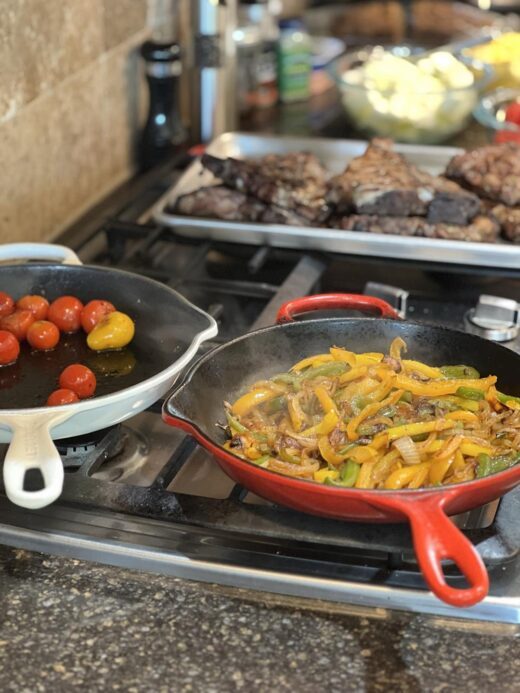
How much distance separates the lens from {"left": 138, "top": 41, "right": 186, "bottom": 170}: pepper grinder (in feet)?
6.39

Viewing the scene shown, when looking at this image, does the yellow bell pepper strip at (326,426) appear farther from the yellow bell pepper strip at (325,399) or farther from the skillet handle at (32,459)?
the skillet handle at (32,459)

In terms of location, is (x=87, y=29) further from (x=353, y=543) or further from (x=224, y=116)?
(x=353, y=543)

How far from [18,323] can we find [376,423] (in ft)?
1.51

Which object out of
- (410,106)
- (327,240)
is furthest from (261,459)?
(410,106)

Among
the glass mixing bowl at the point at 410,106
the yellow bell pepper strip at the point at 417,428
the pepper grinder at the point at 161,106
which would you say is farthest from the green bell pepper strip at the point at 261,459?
the glass mixing bowl at the point at 410,106

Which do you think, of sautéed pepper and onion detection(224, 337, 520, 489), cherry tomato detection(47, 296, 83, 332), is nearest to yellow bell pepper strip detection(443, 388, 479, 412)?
A: sautéed pepper and onion detection(224, 337, 520, 489)

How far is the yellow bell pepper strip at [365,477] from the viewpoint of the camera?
3.02 feet

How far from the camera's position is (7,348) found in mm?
1161

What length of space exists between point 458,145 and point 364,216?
2.30 ft

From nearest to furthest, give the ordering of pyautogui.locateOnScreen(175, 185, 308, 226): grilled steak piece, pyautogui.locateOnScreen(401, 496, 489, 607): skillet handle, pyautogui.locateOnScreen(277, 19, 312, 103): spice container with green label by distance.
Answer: pyautogui.locateOnScreen(401, 496, 489, 607): skillet handle < pyautogui.locateOnScreen(175, 185, 308, 226): grilled steak piece < pyautogui.locateOnScreen(277, 19, 312, 103): spice container with green label

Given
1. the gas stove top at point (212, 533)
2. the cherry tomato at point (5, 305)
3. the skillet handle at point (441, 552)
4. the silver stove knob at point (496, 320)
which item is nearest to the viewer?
the skillet handle at point (441, 552)

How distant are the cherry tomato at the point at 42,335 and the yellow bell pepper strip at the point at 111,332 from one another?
0.14ft

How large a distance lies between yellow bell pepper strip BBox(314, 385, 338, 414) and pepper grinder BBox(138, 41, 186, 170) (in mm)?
1111

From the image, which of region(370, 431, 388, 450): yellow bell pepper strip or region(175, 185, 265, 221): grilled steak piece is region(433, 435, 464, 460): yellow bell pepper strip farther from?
region(175, 185, 265, 221): grilled steak piece
